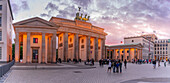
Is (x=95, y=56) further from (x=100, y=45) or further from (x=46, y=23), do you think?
(x=46, y=23)

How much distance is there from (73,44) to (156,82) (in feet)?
161

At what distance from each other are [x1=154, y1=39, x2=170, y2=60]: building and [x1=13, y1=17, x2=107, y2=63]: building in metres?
96.3

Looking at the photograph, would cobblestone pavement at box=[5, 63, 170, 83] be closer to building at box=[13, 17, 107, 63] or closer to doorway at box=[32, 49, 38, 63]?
building at box=[13, 17, 107, 63]

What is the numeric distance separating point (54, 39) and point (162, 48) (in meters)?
137

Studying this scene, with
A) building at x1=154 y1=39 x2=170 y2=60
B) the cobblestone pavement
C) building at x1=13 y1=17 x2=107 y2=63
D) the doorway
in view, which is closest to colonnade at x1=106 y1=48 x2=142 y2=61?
building at x1=13 y1=17 x2=107 y2=63

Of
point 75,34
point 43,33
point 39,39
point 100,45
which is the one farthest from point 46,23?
point 100,45

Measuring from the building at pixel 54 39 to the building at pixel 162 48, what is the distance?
9628 cm

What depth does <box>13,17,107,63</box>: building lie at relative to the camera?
128 feet

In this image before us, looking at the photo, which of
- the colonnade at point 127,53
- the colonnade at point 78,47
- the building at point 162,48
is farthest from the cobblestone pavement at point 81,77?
the building at point 162,48

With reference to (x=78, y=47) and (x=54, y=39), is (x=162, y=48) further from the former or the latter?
(x=54, y=39)

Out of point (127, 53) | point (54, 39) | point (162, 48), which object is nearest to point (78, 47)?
point (54, 39)

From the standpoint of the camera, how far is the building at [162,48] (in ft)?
499

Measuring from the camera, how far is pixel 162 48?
153 metres

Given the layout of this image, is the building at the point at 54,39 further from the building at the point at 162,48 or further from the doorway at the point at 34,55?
the building at the point at 162,48
